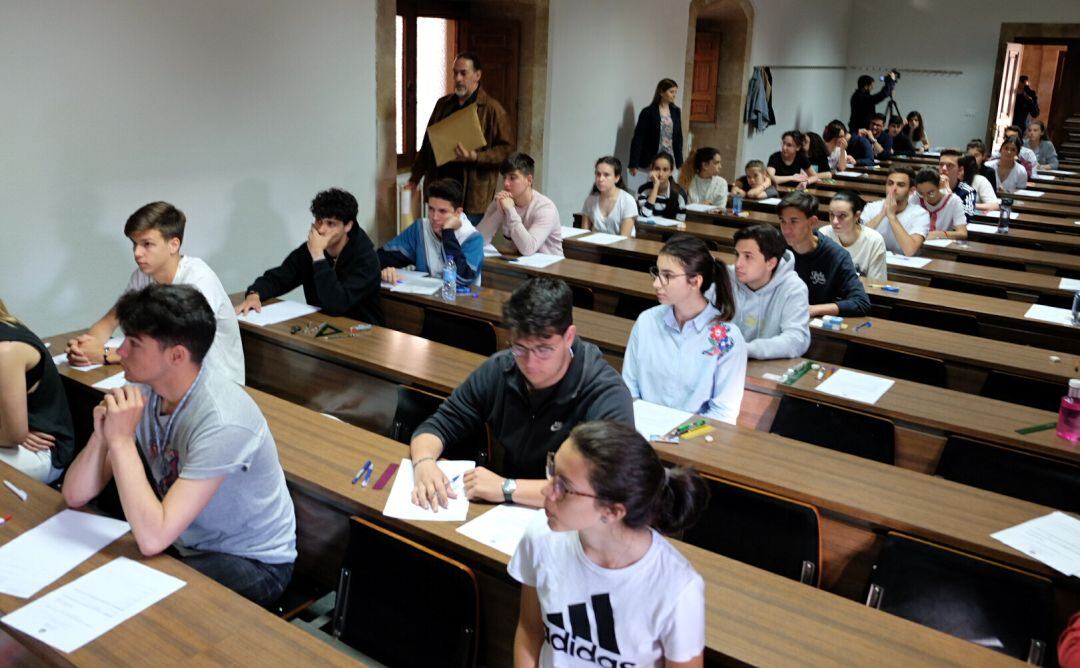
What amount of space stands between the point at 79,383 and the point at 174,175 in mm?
2421

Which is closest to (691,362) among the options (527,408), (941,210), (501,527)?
(527,408)

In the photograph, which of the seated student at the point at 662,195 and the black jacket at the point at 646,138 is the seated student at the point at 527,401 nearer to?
the seated student at the point at 662,195

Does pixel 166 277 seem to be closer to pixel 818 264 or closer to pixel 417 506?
pixel 417 506

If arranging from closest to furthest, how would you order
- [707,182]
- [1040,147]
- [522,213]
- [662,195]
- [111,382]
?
[111,382] → [522,213] → [662,195] → [707,182] → [1040,147]

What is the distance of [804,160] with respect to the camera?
34.0 ft

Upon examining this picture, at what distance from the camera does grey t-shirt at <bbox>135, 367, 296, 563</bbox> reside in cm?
224

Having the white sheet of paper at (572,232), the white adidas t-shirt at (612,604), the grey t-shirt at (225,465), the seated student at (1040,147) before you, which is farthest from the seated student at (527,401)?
the seated student at (1040,147)

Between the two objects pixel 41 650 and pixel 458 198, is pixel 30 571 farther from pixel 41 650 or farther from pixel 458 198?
pixel 458 198

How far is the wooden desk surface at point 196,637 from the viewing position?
187 cm

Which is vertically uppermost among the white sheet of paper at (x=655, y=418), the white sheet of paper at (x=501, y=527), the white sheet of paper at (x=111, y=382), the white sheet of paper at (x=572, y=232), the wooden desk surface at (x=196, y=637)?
the white sheet of paper at (x=572, y=232)

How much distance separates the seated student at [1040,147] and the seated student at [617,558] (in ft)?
44.3

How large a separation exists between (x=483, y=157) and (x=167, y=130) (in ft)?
7.75

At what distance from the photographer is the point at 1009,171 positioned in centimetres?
1041

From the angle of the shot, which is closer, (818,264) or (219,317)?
(219,317)
